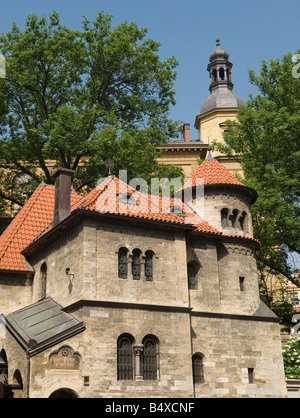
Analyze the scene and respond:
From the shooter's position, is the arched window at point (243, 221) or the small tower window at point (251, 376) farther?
the arched window at point (243, 221)

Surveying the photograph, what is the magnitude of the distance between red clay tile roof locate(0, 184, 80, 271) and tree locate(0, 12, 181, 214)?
14.9 ft

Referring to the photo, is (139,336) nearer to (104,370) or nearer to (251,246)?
(104,370)

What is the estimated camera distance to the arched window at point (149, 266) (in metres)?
21.3

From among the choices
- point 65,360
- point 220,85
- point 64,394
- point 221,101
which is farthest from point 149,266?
point 220,85

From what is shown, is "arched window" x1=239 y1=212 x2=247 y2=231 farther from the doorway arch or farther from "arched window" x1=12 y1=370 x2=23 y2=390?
"arched window" x1=12 y1=370 x2=23 y2=390

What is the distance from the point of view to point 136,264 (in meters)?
21.2

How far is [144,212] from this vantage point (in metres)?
22.1

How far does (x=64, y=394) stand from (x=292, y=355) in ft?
39.1

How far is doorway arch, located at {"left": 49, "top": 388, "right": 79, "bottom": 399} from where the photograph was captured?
18.4 meters

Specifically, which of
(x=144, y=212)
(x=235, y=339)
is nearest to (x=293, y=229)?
(x=235, y=339)

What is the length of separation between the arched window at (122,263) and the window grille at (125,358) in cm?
231

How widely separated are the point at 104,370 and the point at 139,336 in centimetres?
186

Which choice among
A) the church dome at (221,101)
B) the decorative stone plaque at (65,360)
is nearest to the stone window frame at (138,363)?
the decorative stone plaque at (65,360)

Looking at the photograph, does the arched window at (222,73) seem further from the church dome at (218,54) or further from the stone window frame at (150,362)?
the stone window frame at (150,362)
